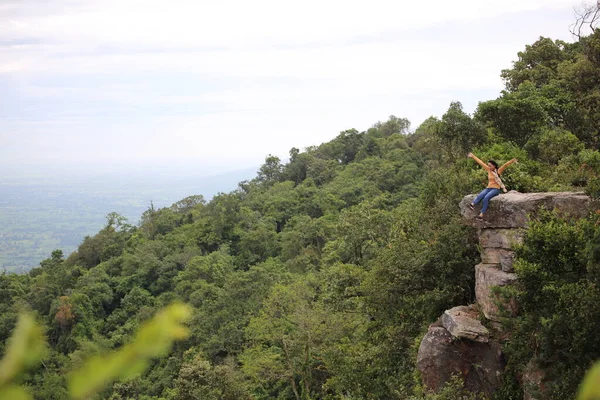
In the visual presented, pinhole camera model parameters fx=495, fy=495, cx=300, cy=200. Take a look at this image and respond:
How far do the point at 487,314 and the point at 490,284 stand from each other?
1.89 ft

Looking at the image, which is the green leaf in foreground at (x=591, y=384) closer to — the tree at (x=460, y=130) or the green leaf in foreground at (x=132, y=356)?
the green leaf in foreground at (x=132, y=356)

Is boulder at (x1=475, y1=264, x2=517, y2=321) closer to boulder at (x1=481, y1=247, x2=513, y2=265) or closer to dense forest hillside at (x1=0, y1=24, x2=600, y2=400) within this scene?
boulder at (x1=481, y1=247, x2=513, y2=265)

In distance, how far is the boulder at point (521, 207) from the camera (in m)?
8.72

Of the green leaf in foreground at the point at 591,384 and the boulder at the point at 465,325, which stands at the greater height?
the green leaf in foreground at the point at 591,384

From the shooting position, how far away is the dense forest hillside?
295 inches

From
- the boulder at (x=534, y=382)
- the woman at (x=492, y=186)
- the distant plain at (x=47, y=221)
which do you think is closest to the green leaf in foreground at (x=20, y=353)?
the boulder at (x=534, y=382)

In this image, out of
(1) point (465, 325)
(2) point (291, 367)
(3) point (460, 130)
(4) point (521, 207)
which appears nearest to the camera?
(1) point (465, 325)

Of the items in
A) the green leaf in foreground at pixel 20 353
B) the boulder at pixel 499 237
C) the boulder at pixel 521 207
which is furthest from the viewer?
the boulder at pixel 499 237

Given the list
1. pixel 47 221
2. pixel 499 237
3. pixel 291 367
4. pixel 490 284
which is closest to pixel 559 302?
pixel 490 284

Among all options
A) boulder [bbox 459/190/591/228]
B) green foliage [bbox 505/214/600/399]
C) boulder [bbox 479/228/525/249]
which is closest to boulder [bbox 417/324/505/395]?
green foliage [bbox 505/214/600/399]

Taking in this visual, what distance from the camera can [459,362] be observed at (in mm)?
9398

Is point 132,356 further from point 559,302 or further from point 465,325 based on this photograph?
point 465,325

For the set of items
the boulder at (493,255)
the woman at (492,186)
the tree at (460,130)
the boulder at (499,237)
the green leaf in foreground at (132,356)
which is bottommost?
the boulder at (493,255)

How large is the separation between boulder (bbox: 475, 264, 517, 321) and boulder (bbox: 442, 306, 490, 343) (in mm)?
256
